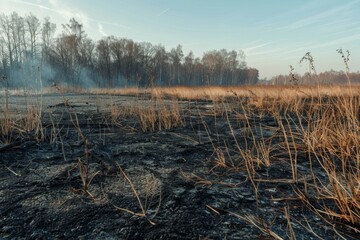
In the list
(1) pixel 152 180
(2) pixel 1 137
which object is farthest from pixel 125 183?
(2) pixel 1 137

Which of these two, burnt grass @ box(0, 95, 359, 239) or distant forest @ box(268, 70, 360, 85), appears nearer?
burnt grass @ box(0, 95, 359, 239)

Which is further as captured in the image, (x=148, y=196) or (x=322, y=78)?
(x=322, y=78)

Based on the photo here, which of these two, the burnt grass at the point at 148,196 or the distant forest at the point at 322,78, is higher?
the distant forest at the point at 322,78

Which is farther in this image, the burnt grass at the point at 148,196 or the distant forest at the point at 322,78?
the distant forest at the point at 322,78

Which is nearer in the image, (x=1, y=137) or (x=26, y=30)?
(x=1, y=137)

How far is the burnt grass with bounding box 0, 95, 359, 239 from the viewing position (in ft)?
3.34

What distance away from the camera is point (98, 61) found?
115 ft

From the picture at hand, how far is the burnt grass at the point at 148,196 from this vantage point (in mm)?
1019

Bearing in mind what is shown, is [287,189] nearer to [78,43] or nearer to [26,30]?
[78,43]

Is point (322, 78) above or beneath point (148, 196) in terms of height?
above

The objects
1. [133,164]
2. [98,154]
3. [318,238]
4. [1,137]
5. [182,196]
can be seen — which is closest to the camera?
[318,238]

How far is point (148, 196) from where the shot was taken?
4.32 feet

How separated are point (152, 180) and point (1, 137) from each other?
6.31ft

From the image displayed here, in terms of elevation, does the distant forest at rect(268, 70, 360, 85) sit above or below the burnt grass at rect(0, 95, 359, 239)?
above
